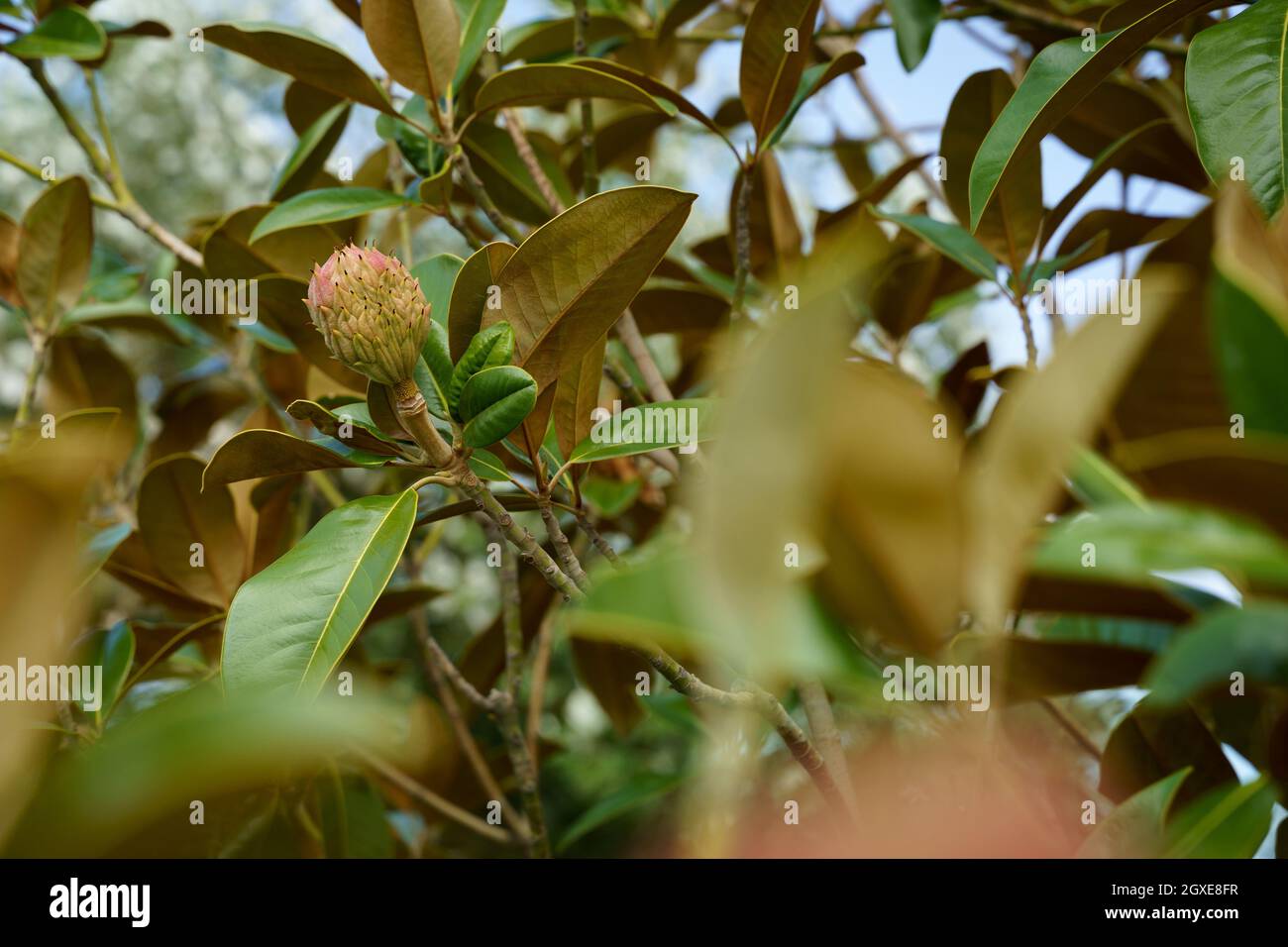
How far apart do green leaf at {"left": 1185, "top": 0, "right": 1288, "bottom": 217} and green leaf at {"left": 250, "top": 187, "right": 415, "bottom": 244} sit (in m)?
0.67

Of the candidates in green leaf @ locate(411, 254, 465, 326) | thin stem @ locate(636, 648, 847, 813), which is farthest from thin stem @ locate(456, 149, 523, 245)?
thin stem @ locate(636, 648, 847, 813)

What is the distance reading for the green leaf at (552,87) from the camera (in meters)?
0.81

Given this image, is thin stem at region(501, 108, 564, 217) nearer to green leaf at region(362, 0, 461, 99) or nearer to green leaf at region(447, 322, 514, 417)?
green leaf at region(362, 0, 461, 99)

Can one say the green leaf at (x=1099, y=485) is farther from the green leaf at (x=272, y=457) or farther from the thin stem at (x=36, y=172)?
the thin stem at (x=36, y=172)

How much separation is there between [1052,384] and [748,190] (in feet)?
2.36

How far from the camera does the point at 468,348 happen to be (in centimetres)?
61

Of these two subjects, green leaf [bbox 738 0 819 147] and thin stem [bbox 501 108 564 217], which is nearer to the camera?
green leaf [bbox 738 0 819 147]

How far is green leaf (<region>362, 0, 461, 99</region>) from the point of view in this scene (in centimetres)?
85

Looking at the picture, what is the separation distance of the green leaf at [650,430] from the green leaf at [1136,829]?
12.8 inches

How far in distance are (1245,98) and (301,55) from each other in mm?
791

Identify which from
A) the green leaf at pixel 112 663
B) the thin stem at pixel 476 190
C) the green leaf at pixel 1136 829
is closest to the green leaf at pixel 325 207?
the thin stem at pixel 476 190

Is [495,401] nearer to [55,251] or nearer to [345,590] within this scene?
[345,590]
